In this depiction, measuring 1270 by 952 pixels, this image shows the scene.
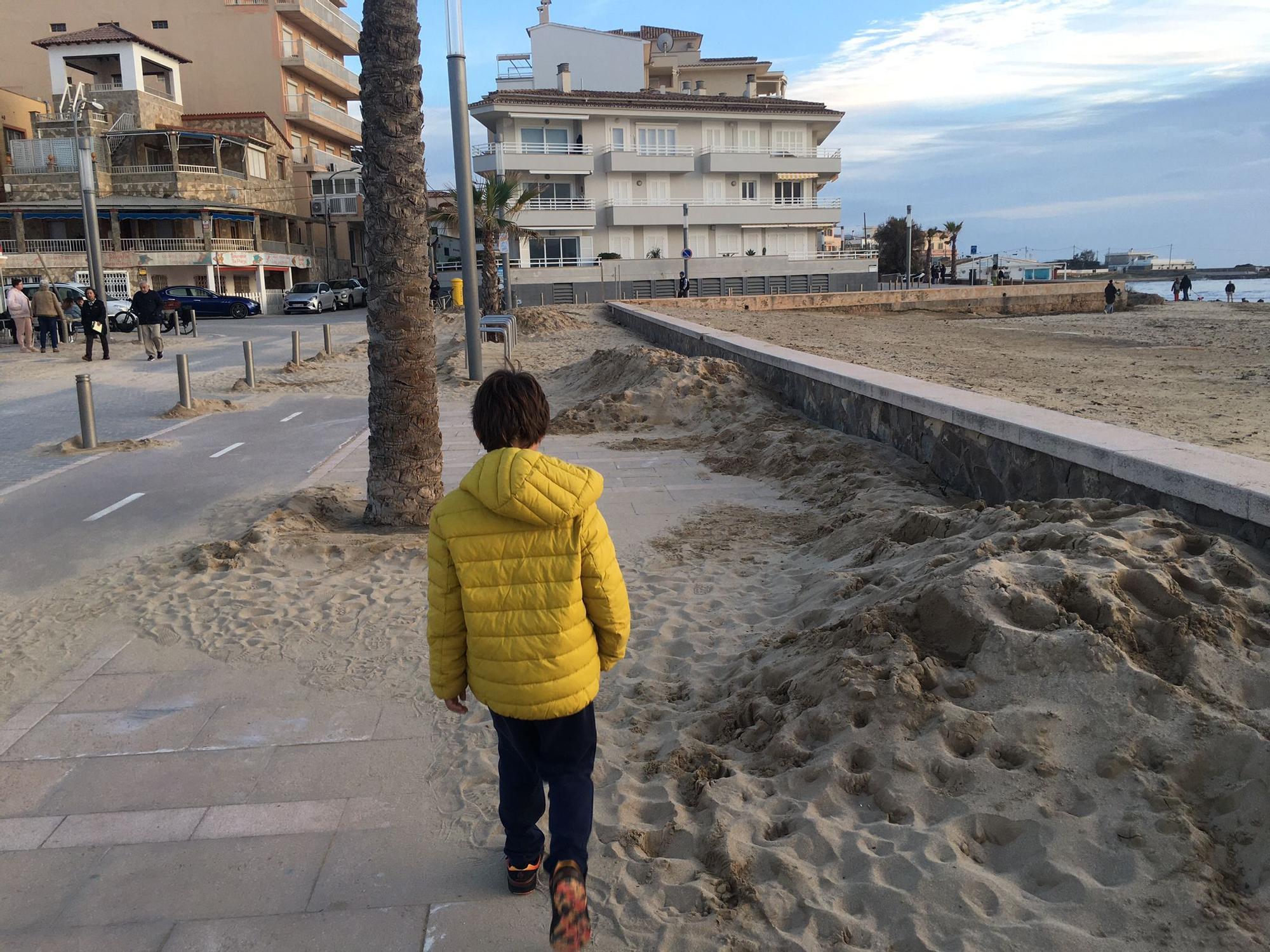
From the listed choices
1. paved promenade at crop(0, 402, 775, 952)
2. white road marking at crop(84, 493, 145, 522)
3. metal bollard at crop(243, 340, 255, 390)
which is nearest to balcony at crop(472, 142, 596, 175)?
metal bollard at crop(243, 340, 255, 390)

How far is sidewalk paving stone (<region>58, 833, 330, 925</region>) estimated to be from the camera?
117 inches

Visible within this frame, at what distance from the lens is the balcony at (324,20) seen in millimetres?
56972

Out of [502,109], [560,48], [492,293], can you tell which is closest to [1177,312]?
[492,293]

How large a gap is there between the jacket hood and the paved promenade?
1227 millimetres

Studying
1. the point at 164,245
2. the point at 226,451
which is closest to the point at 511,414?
the point at 226,451

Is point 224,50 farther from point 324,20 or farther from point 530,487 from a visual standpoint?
point 530,487

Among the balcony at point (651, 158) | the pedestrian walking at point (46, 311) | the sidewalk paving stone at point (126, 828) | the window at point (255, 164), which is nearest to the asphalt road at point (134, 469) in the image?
the sidewalk paving stone at point (126, 828)

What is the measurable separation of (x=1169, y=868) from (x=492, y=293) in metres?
30.1

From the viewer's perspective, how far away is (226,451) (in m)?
11.2

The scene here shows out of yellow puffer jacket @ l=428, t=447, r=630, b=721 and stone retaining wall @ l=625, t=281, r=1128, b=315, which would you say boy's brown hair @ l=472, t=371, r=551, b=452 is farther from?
stone retaining wall @ l=625, t=281, r=1128, b=315

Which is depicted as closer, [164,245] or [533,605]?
[533,605]

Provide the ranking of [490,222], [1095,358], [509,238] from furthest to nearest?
[509,238]
[490,222]
[1095,358]

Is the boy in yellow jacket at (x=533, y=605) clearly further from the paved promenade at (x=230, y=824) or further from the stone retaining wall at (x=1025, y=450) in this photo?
the stone retaining wall at (x=1025, y=450)

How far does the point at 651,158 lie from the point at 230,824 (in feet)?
164
